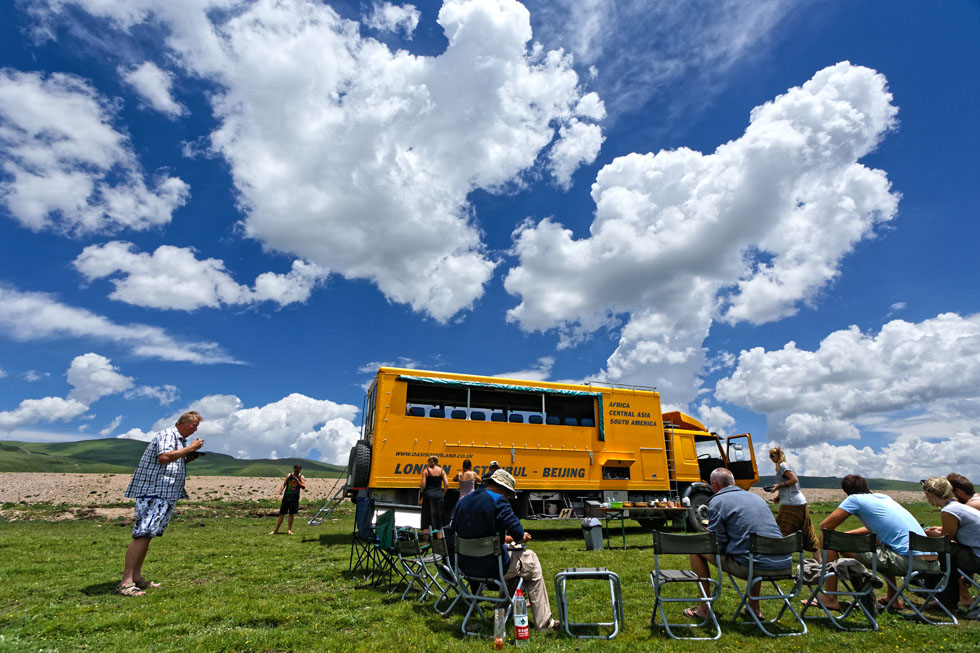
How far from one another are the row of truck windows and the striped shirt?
18.3 ft

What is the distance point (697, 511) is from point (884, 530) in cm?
902

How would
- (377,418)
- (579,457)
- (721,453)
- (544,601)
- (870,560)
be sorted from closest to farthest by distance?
(544,601)
(870,560)
(377,418)
(579,457)
(721,453)

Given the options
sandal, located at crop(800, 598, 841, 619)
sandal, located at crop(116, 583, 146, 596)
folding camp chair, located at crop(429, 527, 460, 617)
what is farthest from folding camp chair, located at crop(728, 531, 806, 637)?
sandal, located at crop(116, 583, 146, 596)

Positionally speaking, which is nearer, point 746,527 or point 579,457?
point 746,527

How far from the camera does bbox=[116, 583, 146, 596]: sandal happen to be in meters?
5.84

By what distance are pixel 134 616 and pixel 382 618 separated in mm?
2389

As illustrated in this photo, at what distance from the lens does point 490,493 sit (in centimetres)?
498

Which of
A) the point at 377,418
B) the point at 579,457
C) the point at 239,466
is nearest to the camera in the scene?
the point at 377,418

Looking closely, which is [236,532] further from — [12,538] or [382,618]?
[382,618]

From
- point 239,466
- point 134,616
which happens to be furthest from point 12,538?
point 239,466

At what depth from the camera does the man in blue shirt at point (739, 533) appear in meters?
4.71

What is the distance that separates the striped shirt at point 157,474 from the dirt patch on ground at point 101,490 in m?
16.8

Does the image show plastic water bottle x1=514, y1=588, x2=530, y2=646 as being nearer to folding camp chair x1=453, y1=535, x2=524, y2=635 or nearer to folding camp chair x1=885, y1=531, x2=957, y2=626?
folding camp chair x1=453, y1=535, x2=524, y2=635

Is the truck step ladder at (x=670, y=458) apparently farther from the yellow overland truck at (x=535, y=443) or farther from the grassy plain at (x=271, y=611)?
the grassy plain at (x=271, y=611)
